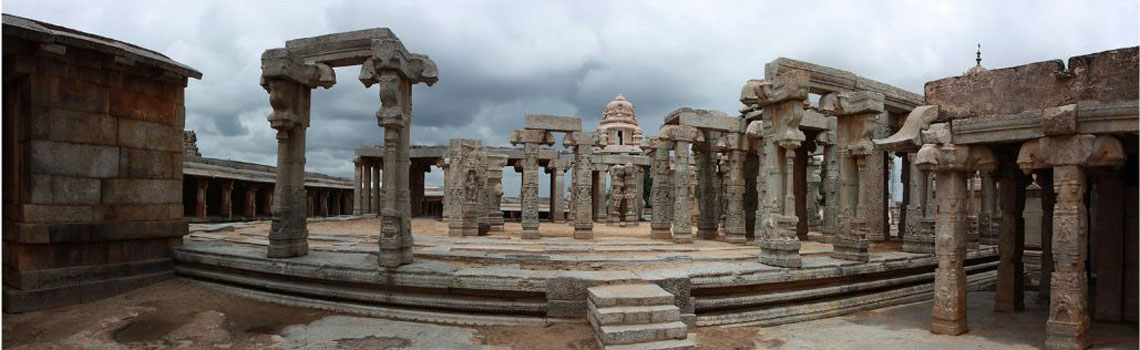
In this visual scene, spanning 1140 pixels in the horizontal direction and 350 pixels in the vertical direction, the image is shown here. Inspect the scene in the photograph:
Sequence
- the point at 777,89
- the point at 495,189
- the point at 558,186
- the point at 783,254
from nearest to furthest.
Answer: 1. the point at 783,254
2. the point at 777,89
3. the point at 495,189
4. the point at 558,186

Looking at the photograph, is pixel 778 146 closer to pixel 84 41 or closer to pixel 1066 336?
pixel 1066 336

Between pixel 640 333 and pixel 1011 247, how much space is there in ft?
23.4

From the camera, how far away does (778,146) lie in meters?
10.8

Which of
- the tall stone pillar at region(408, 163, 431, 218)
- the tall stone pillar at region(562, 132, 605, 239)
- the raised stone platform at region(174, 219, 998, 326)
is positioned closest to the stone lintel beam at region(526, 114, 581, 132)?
the tall stone pillar at region(562, 132, 605, 239)

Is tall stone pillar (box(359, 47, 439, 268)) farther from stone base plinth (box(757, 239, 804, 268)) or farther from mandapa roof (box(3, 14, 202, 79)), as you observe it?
stone base plinth (box(757, 239, 804, 268))

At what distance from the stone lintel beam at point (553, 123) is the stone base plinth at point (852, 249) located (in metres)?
9.32

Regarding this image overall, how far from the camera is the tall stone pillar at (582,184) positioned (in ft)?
58.1

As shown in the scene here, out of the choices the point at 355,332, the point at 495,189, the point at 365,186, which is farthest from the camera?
the point at 365,186

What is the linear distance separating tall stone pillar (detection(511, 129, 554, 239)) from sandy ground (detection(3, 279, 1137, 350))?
9597 millimetres

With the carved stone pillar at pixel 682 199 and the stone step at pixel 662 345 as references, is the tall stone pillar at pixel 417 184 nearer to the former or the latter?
the carved stone pillar at pixel 682 199

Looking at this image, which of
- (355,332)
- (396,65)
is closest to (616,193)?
(396,65)

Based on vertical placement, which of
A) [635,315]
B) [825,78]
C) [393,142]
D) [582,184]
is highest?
[825,78]

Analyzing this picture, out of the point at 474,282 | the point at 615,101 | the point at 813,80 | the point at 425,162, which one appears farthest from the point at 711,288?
the point at 615,101

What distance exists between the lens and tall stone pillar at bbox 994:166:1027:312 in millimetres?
9555
